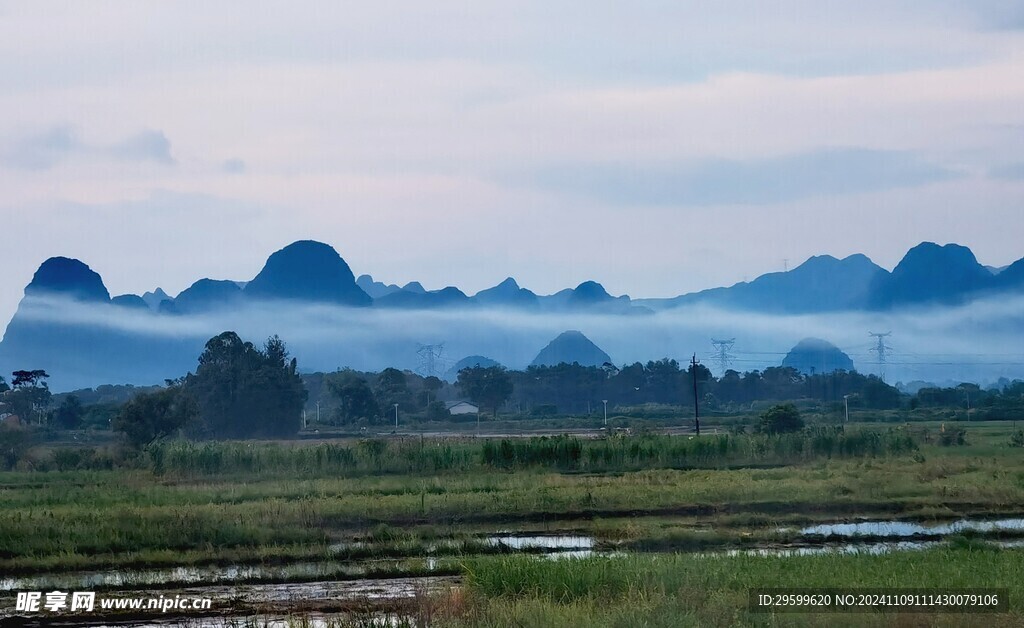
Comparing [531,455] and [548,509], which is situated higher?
[531,455]

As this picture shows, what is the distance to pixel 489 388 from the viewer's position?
112750 mm

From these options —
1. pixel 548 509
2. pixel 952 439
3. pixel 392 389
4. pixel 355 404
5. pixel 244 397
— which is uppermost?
pixel 392 389

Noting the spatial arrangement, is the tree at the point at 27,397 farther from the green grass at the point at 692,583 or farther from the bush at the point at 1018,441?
the green grass at the point at 692,583

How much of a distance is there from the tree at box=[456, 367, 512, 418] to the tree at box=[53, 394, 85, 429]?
40431 mm

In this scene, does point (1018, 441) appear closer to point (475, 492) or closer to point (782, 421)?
point (782, 421)

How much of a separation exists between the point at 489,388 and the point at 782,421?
59.4 m

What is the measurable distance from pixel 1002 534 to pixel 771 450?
58.3ft

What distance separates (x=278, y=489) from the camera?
3050cm

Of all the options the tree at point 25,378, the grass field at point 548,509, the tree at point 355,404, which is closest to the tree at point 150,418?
the grass field at point 548,509

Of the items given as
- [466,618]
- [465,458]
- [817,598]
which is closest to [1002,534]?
[817,598]

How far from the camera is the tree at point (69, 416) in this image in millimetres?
85375

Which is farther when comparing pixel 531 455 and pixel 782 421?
pixel 782 421

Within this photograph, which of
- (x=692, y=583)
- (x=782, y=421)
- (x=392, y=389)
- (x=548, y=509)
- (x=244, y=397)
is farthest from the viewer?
(x=392, y=389)

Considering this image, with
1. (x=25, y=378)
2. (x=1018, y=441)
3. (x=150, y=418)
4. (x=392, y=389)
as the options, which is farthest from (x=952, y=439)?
(x=25, y=378)
